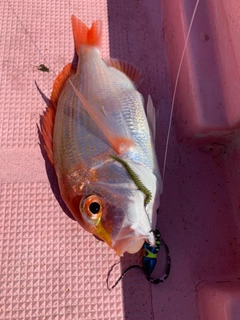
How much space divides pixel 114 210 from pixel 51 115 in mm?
627

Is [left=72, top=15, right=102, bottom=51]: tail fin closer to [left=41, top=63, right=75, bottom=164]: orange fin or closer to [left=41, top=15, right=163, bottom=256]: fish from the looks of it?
[left=41, top=15, right=163, bottom=256]: fish

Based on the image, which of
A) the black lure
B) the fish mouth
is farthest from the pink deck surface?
the fish mouth

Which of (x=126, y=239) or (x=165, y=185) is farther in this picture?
(x=165, y=185)

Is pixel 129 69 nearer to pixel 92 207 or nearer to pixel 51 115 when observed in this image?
pixel 51 115

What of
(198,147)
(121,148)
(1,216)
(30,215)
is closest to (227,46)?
(198,147)

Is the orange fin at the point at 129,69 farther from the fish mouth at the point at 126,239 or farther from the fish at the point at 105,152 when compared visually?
the fish mouth at the point at 126,239

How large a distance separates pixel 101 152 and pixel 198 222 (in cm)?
71

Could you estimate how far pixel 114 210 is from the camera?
1304 millimetres

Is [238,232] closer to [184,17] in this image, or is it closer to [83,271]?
[83,271]

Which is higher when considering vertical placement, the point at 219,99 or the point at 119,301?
the point at 219,99

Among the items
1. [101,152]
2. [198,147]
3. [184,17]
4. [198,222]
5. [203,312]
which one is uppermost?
[184,17]

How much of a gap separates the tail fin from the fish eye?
0.96 meters

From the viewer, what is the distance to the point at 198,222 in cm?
178

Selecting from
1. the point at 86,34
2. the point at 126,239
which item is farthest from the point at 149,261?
the point at 86,34
